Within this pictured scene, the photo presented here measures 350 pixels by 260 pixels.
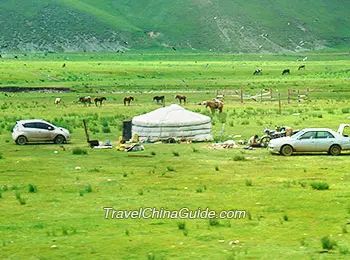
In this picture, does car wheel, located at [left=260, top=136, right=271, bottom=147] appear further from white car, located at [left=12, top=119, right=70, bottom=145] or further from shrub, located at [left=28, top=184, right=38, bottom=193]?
shrub, located at [left=28, top=184, right=38, bottom=193]

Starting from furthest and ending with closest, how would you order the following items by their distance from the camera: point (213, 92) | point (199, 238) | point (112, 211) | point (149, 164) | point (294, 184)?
1. point (213, 92)
2. point (149, 164)
3. point (294, 184)
4. point (112, 211)
5. point (199, 238)

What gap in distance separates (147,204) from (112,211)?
5.47 feet

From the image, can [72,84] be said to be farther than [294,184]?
Yes

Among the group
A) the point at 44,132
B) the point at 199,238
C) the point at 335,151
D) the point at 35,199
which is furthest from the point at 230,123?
the point at 199,238

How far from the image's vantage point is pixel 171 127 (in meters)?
51.2

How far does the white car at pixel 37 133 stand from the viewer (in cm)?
5034

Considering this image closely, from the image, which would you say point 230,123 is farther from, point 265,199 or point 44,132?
point 265,199

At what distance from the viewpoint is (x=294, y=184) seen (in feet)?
108

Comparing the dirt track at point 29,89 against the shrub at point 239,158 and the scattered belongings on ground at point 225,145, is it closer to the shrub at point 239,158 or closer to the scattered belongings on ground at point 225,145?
the scattered belongings on ground at point 225,145

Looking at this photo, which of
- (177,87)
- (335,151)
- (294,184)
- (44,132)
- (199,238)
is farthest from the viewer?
(177,87)

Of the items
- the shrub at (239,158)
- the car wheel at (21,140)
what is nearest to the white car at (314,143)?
the shrub at (239,158)

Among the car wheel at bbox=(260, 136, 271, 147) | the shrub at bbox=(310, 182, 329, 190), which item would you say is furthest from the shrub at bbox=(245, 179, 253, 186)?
the car wheel at bbox=(260, 136, 271, 147)

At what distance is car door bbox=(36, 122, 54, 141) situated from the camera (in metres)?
50.4

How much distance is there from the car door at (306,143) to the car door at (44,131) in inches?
569
